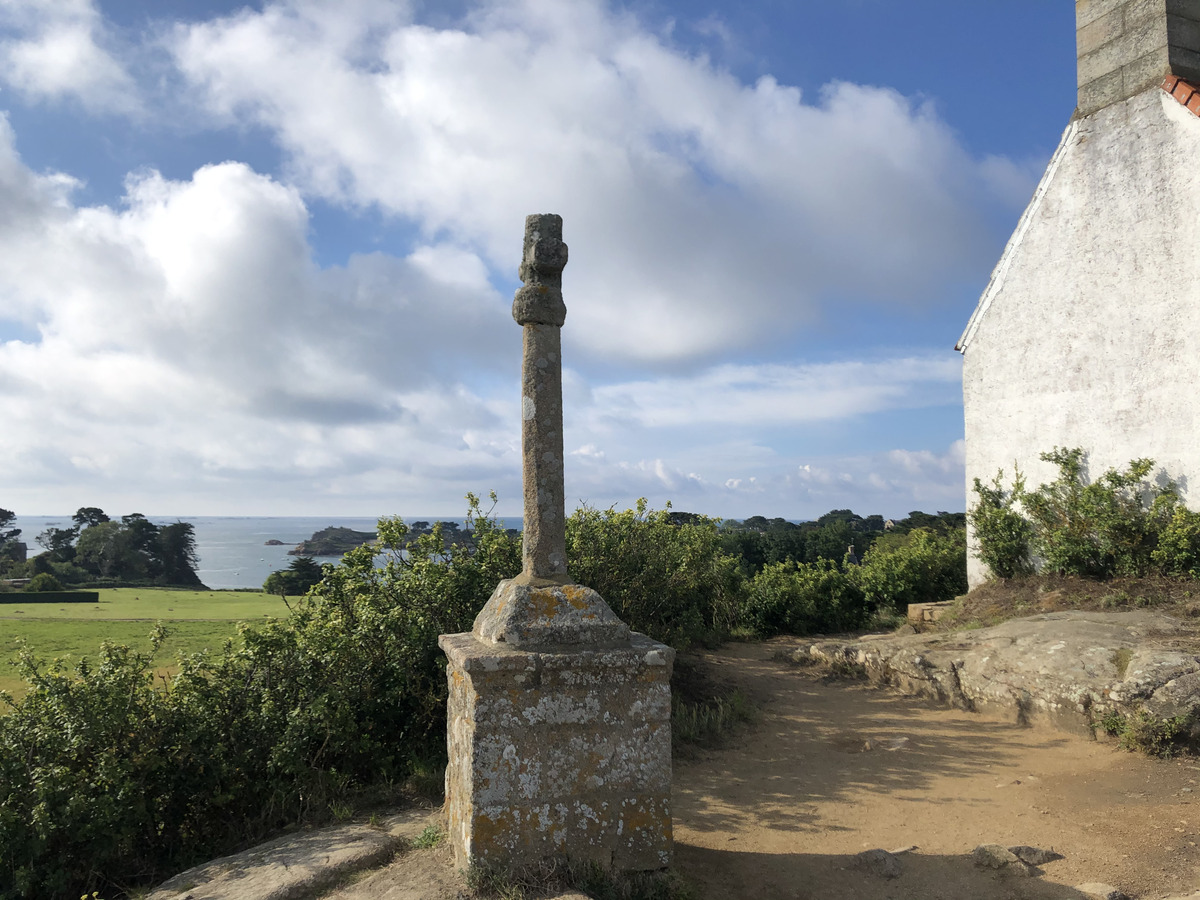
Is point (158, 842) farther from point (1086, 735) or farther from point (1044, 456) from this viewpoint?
point (1044, 456)

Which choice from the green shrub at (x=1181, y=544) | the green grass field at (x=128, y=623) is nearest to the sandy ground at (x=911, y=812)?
the green shrub at (x=1181, y=544)

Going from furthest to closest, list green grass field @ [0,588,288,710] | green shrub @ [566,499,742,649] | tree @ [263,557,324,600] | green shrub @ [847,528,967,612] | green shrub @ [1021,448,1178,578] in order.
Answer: green shrub @ [847,528,967,612] < green shrub @ [1021,448,1178,578] < tree @ [263,557,324,600] < green shrub @ [566,499,742,649] < green grass field @ [0,588,288,710]

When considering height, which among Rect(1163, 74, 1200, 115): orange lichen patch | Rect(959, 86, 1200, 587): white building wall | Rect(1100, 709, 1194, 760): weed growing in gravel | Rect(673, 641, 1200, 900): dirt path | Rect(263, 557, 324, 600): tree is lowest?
Rect(673, 641, 1200, 900): dirt path

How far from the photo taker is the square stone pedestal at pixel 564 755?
387cm

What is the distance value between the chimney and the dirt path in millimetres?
9278

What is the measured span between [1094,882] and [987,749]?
266 centimetres

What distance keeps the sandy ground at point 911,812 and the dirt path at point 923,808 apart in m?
0.01

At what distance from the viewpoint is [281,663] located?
20.4 feet

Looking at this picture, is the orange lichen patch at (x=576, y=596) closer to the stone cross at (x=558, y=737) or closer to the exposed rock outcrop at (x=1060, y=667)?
the stone cross at (x=558, y=737)

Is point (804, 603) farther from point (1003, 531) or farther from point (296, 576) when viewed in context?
point (296, 576)

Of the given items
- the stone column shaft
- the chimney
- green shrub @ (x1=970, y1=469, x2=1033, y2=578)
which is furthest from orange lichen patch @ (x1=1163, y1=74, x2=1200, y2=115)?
the stone column shaft

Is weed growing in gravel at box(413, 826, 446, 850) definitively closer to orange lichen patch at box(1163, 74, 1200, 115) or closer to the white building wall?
the white building wall

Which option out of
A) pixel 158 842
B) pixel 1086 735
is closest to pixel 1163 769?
pixel 1086 735

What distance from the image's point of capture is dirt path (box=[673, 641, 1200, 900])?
14.5 ft
